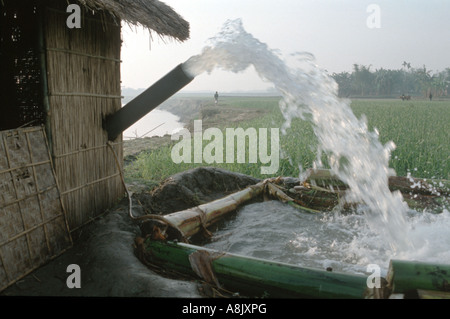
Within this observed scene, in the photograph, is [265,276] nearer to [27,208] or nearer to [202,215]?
[202,215]

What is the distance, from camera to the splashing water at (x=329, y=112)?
11.4ft

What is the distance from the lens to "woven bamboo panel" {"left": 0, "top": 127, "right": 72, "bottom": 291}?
2682mm

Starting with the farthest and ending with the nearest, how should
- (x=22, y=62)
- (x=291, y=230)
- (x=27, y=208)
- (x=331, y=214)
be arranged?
(x=331, y=214)
(x=291, y=230)
(x=22, y=62)
(x=27, y=208)

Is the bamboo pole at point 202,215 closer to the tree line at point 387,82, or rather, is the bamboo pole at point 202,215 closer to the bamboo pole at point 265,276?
the bamboo pole at point 265,276

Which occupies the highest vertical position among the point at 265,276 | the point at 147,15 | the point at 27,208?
the point at 147,15

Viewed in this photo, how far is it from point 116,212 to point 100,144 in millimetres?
736

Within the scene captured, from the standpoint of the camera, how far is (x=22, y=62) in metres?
3.21

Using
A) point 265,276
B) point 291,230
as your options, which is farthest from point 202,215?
point 265,276

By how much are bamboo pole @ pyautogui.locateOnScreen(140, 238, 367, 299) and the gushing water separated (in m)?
1.53

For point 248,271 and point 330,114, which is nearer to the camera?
point 248,271

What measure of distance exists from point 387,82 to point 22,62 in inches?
3068

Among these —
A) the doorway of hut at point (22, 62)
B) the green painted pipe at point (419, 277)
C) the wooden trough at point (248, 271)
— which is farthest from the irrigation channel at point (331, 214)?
the doorway of hut at point (22, 62)
